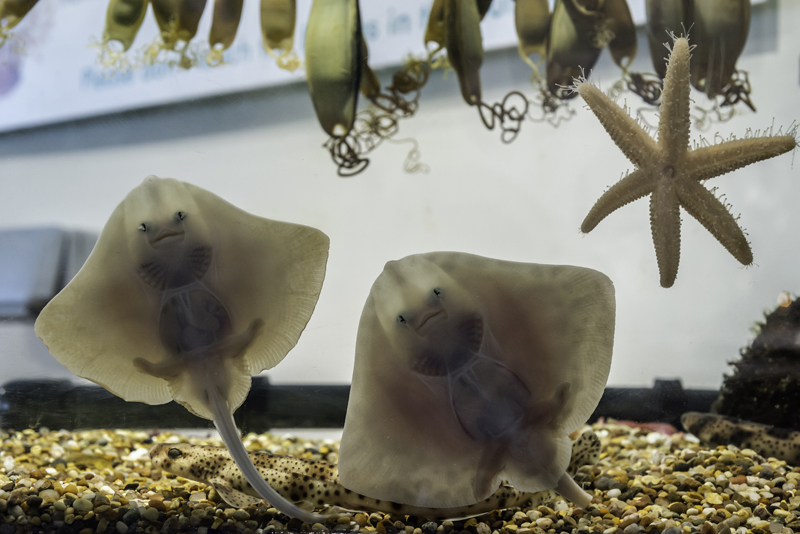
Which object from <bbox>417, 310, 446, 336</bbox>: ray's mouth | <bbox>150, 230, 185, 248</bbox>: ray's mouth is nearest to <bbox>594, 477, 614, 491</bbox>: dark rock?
<bbox>417, 310, 446, 336</bbox>: ray's mouth

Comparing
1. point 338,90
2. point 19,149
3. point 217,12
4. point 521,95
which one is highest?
point 217,12

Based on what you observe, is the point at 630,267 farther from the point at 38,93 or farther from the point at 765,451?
the point at 38,93

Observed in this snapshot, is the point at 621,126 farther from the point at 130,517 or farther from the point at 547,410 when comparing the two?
the point at 130,517

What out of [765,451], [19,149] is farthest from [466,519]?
[19,149]

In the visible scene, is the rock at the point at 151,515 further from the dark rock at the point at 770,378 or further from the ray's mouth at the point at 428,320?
the dark rock at the point at 770,378

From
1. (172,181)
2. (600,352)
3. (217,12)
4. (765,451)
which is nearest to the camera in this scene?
(600,352)
